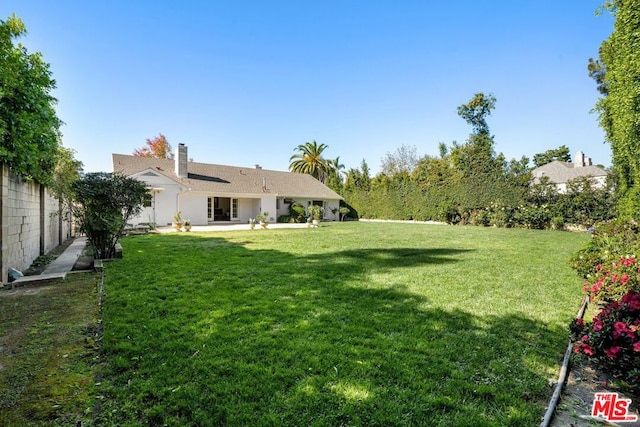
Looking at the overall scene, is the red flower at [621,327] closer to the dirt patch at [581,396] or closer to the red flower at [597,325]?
the red flower at [597,325]

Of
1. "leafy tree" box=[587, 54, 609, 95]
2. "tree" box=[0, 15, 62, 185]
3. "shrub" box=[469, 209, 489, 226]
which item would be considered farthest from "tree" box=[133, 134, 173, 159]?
"leafy tree" box=[587, 54, 609, 95]

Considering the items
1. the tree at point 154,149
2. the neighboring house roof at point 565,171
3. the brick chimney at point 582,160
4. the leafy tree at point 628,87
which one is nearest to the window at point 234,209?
the tree at point 154,149

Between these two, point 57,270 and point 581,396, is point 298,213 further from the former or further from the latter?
point 581,396

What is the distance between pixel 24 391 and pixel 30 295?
12.3 ft

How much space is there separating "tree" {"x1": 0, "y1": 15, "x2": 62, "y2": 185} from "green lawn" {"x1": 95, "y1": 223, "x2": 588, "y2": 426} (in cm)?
316

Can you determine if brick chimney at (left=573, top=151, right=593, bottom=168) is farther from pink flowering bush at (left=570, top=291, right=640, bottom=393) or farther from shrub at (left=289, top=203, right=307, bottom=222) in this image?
pink flowering bush at (left=570, top=291, right=640, bottom=393)

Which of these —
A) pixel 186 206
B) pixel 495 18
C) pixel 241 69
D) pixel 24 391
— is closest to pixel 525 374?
pixel 24 391

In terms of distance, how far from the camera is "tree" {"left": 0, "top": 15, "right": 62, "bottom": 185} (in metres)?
5.58

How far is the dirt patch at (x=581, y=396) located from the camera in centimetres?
225

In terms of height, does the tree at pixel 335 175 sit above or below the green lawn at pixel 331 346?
above

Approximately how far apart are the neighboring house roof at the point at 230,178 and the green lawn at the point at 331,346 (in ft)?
59.0

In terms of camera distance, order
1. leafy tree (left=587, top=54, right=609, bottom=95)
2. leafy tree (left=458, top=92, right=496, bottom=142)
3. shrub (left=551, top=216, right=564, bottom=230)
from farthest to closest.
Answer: leafy tree (left=458, top=92, right=496, bottom=142)
shrub (left=551, top=216, right=564, bottom=230)
leafy tree (left=587, top=54, right=609, bottom=95)

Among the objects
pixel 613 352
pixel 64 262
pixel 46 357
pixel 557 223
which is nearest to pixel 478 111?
pixel 557 223

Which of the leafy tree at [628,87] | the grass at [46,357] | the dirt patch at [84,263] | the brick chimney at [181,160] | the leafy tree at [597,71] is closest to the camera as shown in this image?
the grass at [46,357]
